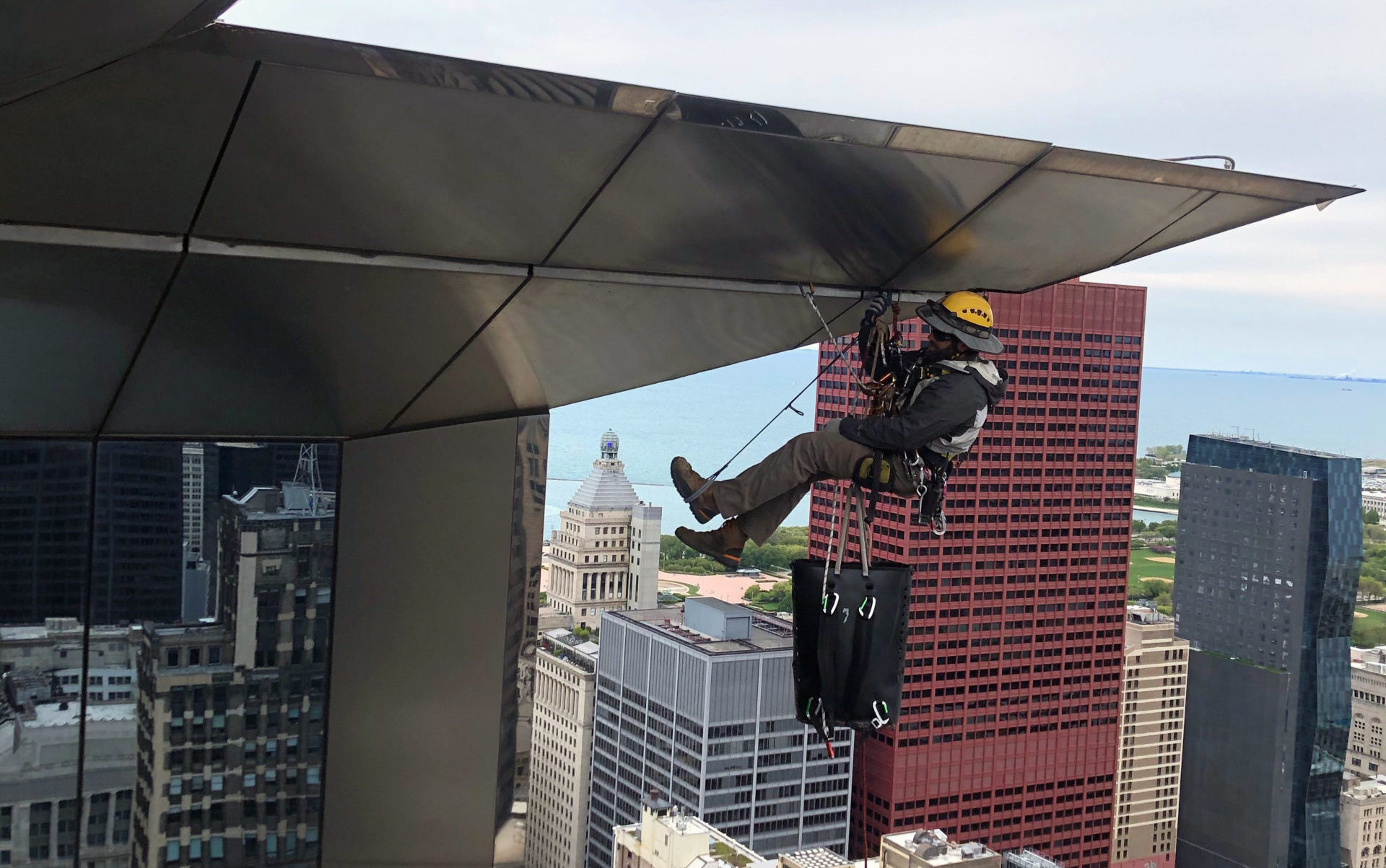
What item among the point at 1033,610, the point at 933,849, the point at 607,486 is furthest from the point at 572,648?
the point at 933,849

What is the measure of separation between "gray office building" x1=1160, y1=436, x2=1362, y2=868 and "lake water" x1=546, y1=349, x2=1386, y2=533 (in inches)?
186

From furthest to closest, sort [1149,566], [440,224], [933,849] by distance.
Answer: [1149,566] < [933,849] < [440,224]

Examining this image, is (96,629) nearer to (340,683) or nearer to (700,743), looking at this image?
(340,683)

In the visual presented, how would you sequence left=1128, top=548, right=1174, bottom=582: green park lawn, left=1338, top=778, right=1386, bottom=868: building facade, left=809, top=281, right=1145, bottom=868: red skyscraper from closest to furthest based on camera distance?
left=809, top=281, right=1145, bottom=868: red skyscraper < left=1338, top=778, right=1386, bottom=868: building facade < left=1128, top=548, right=1174, bottom=582: green park lawn

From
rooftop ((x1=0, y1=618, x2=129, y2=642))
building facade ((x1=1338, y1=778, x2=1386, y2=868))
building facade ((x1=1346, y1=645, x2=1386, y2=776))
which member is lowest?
building facade ((x1=1338, y1=778, x2=1386, y2=868))

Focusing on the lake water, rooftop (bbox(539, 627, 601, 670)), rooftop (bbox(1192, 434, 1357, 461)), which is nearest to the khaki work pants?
the lake water

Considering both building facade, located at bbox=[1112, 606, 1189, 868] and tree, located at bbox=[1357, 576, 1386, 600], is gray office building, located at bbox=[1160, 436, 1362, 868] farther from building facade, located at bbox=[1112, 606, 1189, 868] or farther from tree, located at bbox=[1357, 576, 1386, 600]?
tree, located at bbox=[1357, 576, 1386, 600]

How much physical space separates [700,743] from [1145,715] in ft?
71.8

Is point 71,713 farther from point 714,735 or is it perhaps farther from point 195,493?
point 714,735

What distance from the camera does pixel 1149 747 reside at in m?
52.6

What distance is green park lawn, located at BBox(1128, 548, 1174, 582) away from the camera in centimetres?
7294

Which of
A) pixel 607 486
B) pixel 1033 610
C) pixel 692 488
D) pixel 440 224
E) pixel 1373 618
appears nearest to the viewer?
pixel 440 224

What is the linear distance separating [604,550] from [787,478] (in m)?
52.4

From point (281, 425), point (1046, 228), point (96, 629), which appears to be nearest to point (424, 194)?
point (1046, 228)
